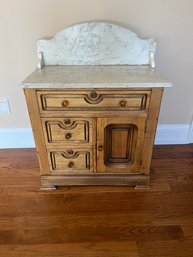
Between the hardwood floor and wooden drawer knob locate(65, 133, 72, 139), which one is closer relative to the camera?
the hardwood floor

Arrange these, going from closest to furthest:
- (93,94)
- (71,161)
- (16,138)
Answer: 1. (93,94)
2. (71,161)
3. (16,138)

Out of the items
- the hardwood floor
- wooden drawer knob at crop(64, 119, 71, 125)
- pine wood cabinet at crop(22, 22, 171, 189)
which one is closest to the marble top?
pine wood cabinet at crop(22, 22, 171, 189)

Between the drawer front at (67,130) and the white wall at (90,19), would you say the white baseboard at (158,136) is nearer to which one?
the white wall at (90,19)

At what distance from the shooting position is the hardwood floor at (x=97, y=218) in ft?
3.62

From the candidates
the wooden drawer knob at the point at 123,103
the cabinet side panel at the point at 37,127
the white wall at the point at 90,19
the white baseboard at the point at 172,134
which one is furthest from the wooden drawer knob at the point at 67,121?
the white baseboard at the point at 172,134

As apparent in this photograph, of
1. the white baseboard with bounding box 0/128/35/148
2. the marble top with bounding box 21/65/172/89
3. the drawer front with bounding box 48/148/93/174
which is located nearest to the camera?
the marble top with bounding box 21/65/172/89

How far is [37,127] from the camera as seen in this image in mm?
1231

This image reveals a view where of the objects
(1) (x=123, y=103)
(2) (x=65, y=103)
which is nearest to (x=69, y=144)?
(2) (x=65, y=103)

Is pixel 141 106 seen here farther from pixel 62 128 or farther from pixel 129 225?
pixel 129 225

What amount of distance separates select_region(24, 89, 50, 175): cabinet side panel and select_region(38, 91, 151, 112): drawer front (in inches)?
1.5

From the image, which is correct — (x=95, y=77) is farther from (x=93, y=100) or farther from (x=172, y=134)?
(x=172, y=134)

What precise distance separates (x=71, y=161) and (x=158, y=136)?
0.93 m

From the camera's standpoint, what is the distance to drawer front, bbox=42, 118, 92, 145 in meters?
1.21

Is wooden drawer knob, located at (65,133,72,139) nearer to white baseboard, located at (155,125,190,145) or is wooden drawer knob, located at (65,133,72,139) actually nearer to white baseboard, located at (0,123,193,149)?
white baseboard, located at (0,123,193,149)
